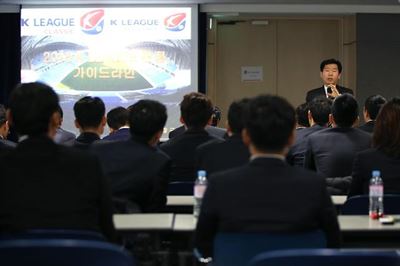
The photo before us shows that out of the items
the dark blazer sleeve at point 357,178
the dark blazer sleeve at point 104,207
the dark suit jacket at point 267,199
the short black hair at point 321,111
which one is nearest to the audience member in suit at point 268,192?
the dark suit jacket at point 267,199

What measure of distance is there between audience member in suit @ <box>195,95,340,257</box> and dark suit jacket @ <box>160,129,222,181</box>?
2.06m

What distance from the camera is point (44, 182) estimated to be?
2.24 metres

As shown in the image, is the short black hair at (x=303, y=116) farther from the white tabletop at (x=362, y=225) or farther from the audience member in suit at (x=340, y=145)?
the white tabletop at (x=362, y=225)

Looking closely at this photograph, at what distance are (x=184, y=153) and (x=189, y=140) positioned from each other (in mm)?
95

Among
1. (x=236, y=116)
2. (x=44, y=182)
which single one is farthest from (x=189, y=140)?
(x=44, y=182)

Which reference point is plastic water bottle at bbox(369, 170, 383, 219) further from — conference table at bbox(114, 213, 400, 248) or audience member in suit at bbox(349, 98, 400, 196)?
audience member in suit at bbox(349, 98, 400, 196)

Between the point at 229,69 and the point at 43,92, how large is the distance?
7110 millimetres

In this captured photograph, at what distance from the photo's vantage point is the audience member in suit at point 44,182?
2.22m

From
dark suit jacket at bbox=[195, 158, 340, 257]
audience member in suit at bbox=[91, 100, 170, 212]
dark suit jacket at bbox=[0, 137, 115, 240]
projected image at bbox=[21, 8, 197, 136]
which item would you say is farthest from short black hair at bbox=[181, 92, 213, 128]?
projected image at bbox=[21, 8, 197, 136]

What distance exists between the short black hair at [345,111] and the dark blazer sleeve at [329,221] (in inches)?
78.7

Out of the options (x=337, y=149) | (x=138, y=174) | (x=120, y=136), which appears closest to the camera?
(x=138, y=174)

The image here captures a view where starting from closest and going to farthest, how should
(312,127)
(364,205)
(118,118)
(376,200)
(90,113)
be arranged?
(376,200) → (364,205) → (90,113) → (312,127) → (118,118)

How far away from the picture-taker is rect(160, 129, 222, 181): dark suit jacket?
4297 mm

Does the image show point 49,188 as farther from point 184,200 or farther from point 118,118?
point 118,118
